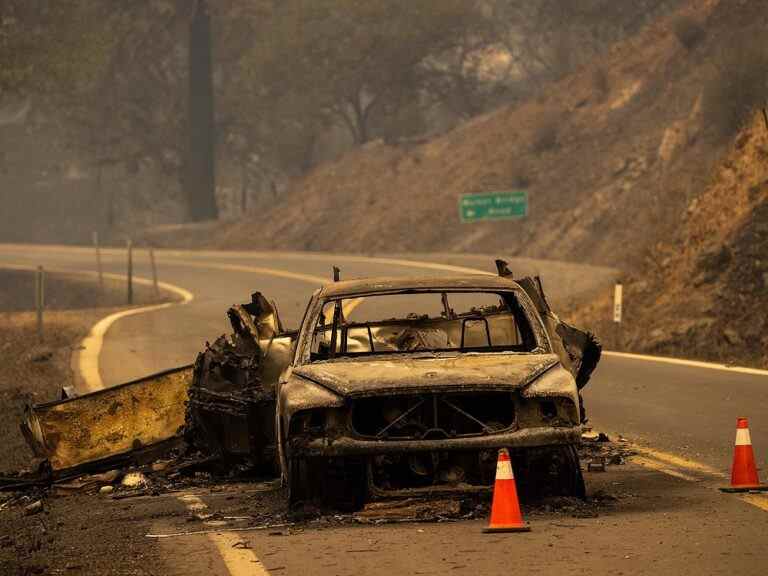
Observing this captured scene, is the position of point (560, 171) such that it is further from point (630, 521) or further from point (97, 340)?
point (630, 521)

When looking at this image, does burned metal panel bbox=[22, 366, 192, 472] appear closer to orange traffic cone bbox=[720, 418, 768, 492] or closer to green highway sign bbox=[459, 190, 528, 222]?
orange traffic cone bbox=[720, 418, 768, 492]

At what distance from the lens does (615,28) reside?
74.0 meters

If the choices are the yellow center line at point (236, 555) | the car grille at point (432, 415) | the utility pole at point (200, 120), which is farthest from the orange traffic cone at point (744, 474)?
the utility pole at point (200, 120)

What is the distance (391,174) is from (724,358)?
45.0 m

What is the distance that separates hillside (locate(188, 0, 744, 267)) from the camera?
158 ft

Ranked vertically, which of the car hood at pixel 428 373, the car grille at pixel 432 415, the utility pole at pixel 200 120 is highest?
the utility pole at pixel 200 120

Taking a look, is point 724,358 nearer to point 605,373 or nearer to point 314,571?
point 605,373

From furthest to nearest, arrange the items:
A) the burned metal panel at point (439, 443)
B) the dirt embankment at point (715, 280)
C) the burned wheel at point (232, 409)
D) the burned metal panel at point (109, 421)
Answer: the dirt embankment at point (715, 280) → the burned metal panel at point (109, 421) → the burned wheel at point (232, 409) → the burned metal panel at point (439, 443)

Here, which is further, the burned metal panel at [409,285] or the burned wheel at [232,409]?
the burned wheel at [232,409]

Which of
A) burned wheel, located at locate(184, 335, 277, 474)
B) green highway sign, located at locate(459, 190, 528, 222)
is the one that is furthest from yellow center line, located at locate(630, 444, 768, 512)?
green highway sign, located at locate(459, 190, 528, 222)

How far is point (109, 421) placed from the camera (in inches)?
525

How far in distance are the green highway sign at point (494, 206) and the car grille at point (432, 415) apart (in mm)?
37656

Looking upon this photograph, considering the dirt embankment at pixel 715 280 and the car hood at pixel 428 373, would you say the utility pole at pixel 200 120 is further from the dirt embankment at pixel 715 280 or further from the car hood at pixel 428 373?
the car hood at pixel 428 373

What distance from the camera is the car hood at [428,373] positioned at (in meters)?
9.48
